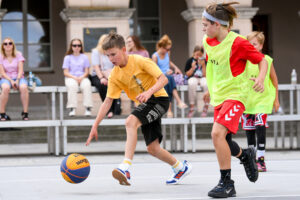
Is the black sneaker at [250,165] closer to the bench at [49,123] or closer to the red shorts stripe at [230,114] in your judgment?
the red shorts stripe at [230,114]

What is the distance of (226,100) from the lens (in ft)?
23.0

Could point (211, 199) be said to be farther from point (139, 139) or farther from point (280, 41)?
point (280, 41)

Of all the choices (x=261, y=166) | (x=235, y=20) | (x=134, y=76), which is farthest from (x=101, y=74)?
(x=134, y=76)

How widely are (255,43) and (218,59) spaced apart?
2.74 m

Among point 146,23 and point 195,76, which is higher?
point 146,23

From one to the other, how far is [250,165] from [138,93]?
1.45m

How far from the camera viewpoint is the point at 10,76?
1245cm

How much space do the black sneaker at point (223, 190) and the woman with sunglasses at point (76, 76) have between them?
20.1ft

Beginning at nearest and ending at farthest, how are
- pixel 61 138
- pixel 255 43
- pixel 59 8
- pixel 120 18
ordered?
pixel 255 43
pixel 61 138
pixel 120 18
pixel 59 8

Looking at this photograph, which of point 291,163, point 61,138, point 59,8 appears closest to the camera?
point 291,163

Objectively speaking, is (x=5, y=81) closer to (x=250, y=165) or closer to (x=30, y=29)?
(x=250, y=165)

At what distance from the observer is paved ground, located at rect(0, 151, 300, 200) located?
7027mm

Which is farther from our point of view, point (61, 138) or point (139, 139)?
point (139, 139)

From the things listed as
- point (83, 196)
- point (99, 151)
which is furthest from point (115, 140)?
point (83, 196)
